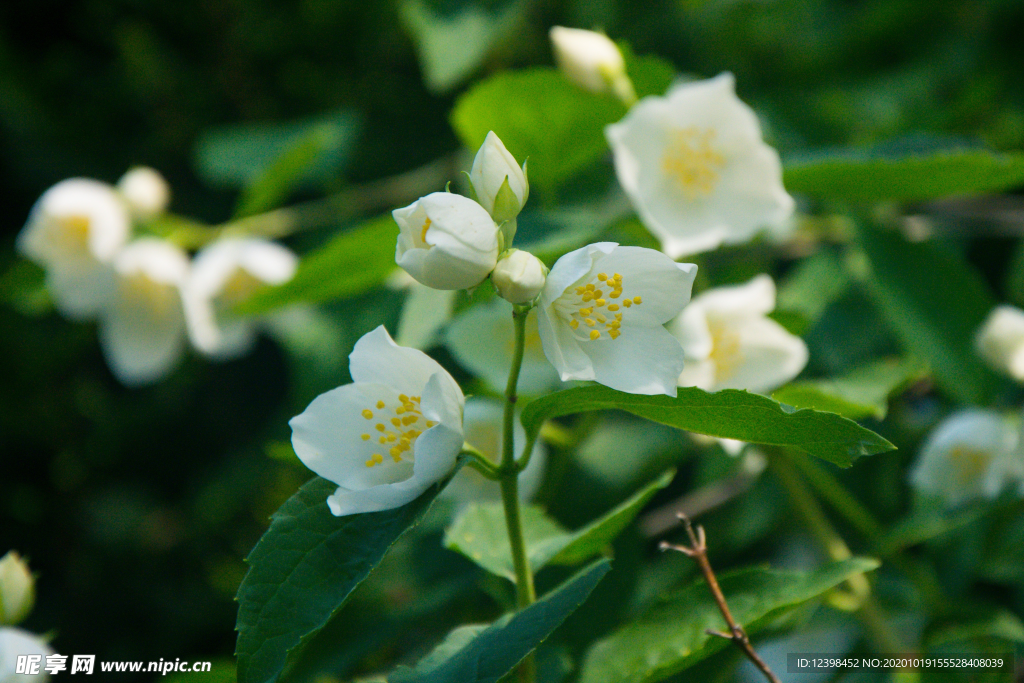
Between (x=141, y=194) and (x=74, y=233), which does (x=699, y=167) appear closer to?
(x=141, y=194)

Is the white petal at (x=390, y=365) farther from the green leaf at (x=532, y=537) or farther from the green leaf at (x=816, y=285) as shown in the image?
the green leaf at (x=816, y=285)

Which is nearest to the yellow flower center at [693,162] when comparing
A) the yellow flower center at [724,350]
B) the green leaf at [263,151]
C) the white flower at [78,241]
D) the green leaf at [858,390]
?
the yellow flower center at [724,350]

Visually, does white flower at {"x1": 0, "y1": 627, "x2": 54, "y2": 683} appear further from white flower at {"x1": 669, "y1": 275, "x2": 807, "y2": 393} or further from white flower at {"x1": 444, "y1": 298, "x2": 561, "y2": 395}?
white flower at {"x1": 669, "y1": 275, "x2": 807, "y2": 393}

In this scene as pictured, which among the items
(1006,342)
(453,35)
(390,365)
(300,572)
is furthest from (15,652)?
(1006,342)

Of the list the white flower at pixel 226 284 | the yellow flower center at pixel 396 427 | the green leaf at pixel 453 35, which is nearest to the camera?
the yellow flower center at pixel 396 427

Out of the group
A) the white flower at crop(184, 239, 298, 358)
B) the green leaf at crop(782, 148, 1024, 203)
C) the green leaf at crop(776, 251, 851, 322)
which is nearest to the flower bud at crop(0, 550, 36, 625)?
the white flower at crop(184, 239, 298, 358)

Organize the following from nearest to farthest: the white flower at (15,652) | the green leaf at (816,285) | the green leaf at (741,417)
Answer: the green leaf at (741,417) → the white flower at (15,652) → the green leaf at (816,285)
